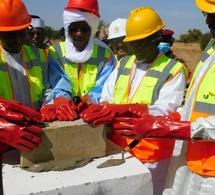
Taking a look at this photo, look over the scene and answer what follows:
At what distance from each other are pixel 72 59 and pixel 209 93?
4.92ft

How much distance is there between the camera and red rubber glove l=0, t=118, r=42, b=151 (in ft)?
7.27

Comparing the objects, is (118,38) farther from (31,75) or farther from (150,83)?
(31,75)

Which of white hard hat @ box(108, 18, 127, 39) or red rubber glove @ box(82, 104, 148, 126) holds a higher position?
white hard hat @ box(108, 18, 127, 39)

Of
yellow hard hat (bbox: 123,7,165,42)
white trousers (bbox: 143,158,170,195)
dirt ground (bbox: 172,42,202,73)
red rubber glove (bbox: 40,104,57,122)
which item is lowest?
dirt ground (bbox: 172,42,202,73)

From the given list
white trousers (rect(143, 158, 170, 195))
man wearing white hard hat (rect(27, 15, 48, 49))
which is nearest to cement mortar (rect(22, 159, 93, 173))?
white trousers (rect(143, 158, 170, 195))

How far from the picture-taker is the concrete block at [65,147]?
2369mm

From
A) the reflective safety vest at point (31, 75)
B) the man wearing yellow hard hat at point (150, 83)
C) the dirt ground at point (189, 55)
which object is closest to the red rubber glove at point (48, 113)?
the reflective safety vest at point (31, 75)

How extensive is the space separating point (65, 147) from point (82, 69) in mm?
1228

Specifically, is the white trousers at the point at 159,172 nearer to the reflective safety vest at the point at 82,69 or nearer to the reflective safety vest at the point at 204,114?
the reflective safety vest at the point at 204,114

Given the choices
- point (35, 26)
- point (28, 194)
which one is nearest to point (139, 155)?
point (28, 194)

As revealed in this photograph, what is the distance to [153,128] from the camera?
234cm

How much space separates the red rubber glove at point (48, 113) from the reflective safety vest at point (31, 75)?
0.50ft

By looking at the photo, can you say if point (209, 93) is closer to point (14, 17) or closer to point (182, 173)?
point (182, 173)

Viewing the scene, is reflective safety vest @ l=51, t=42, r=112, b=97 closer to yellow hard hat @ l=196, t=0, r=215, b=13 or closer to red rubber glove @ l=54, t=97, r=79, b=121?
red rubber glove @ l=54, t=97, r=79, b=121
